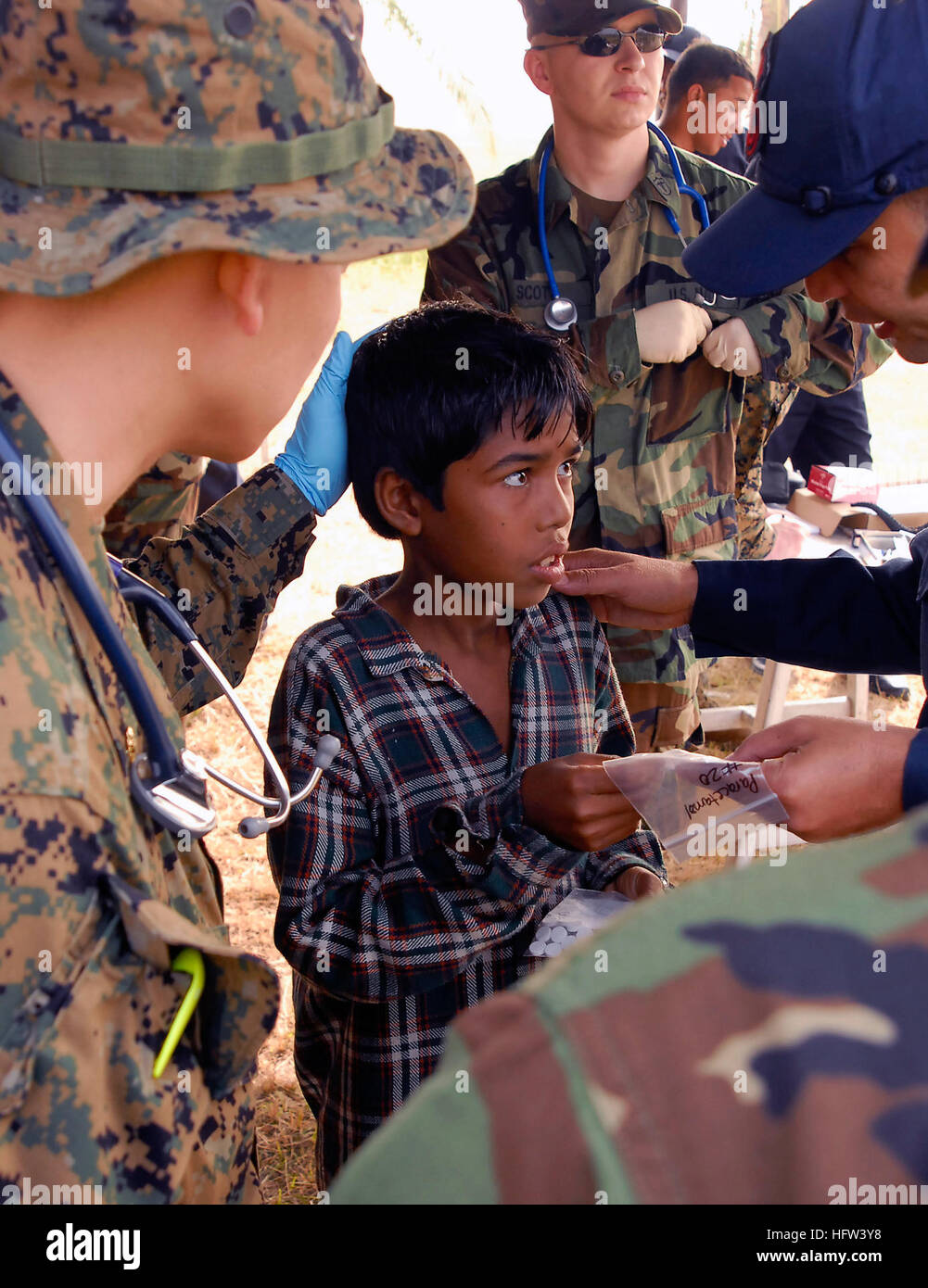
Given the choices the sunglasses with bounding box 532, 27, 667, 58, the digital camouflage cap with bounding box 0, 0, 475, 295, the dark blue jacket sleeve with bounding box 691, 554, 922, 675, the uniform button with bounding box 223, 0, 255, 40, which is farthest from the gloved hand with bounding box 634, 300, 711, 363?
the uniform button with bounding box 223, 0, 255, 40

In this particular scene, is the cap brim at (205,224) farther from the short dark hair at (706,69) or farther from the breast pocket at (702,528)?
the short dark hair at (706,69)

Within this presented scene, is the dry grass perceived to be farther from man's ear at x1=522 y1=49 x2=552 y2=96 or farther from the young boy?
man's ear at x1=522 y1=49 x2=552 y2=96

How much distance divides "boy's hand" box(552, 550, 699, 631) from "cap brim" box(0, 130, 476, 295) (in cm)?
118

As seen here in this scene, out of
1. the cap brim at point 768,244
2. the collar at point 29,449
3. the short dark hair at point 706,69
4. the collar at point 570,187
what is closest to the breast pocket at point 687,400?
the collar at point 570,187

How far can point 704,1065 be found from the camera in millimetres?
494

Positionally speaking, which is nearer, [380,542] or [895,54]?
[895,54]

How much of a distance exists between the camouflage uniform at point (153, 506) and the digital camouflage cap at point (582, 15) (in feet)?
4.97

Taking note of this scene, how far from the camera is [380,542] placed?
747cm

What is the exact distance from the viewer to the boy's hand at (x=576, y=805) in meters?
1.72

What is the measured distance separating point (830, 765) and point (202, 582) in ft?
3.73

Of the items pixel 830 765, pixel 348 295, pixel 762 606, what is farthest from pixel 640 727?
pixel 348 295

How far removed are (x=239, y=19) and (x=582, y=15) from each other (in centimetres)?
216

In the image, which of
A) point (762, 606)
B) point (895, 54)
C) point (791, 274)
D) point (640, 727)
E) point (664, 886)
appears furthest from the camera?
point (640, 727)

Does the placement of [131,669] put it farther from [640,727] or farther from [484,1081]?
[640,727]
